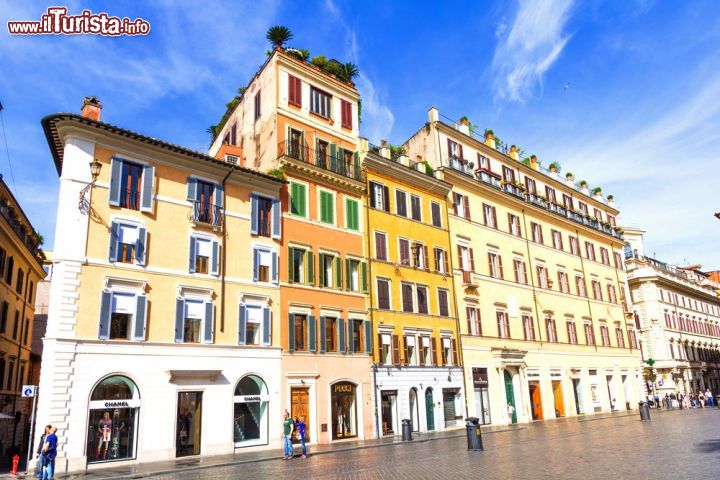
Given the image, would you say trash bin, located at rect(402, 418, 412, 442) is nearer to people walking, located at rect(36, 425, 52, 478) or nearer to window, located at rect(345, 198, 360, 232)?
window, located at rect(345, 198, 360, 232)

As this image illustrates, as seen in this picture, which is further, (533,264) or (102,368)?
(533,264)

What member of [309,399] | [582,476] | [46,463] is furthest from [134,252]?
[582,476]

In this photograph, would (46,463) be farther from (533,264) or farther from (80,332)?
(533,264)

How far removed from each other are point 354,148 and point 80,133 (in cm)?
1699

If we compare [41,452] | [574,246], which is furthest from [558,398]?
[41,452]

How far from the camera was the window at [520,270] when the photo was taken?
45.7 metres

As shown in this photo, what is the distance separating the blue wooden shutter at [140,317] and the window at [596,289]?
146ft

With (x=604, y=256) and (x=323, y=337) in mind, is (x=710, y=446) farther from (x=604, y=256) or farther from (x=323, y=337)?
(x=604, y=256)

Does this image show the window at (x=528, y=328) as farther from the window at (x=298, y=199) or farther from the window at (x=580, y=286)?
the window at (x=298, y=199)

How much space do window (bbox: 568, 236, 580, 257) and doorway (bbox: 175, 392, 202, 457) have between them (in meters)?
39.9

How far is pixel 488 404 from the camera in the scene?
38969mm

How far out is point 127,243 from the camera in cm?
2422

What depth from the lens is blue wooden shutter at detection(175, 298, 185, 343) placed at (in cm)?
2475

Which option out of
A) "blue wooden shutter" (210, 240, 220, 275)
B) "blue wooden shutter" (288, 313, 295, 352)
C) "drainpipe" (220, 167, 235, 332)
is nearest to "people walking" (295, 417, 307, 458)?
"blue wooden shutter" (288, 313, 295, 352)
